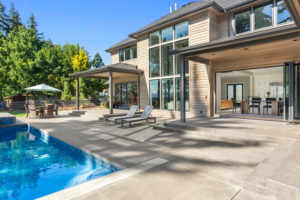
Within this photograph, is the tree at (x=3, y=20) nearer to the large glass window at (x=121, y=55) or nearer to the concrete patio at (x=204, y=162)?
the large glass window at (x=121, y=55)

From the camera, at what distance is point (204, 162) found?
3789mm

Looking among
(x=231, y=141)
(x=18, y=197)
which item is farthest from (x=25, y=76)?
(x=231, y=141)

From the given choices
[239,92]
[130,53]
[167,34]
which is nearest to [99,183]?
[167,34]

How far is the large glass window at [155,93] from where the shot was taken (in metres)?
11.4

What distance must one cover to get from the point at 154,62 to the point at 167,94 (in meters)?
2.42

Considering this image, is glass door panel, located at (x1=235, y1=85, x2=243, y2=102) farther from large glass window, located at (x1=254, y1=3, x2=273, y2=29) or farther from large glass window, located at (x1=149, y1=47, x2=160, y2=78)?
large glass window, located at (x1=149, y1=47, x2=160, y2=78)

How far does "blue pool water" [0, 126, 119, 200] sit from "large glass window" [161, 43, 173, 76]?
23.3 feet

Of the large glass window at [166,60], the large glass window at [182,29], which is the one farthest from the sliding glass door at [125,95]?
the large glass window at [182,29]

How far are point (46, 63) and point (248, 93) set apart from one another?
21563 mm

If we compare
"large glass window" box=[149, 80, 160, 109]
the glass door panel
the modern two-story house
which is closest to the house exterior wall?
the modern two-story house

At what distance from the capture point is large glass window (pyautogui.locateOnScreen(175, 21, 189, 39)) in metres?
9.92

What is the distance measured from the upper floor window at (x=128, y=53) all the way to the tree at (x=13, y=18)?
93.6 feet

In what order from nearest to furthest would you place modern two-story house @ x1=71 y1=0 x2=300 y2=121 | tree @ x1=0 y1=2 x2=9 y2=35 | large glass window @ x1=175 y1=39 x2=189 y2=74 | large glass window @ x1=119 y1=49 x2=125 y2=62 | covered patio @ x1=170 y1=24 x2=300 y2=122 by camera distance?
1. covered patio @ x1=170 y1=24 x2=300 y2=122
2. modern two-story house @ x1=71 y1=0 x2=300 y2=121
3. large glass window @ x1=175 y1=39 x2=189 y2=74
4. large glass window @ x1=119 y1=49 x2=125 y2=62
5. tree @ x1=0 y1=2 x2=9 y2=35

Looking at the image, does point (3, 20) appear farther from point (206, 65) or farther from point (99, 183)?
point (99, 183)
